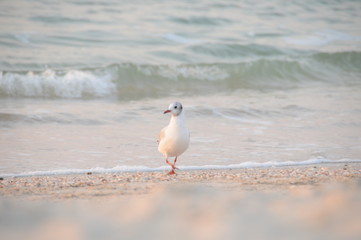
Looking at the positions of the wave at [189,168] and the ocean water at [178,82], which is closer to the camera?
the wave at [189,168]

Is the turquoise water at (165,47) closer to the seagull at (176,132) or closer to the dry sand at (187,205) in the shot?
the seagull at (176,132)

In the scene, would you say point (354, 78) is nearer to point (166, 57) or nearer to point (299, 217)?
point (166, 57)

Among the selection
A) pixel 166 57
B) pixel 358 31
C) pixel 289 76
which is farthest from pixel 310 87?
pixel 358 31

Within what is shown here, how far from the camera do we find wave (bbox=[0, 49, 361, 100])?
12297 millimetres

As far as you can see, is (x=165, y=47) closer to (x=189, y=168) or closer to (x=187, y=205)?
(x=189, y=168)

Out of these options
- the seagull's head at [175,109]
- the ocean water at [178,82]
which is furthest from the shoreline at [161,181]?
the seagull's head at [175,109]

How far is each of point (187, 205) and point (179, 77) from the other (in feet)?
31.8

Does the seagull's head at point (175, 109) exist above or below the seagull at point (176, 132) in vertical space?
above

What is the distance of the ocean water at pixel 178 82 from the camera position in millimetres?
7789

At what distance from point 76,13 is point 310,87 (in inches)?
312

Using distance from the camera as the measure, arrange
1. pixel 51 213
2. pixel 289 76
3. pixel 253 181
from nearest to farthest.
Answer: pixel 51 213
pixel 253 181
pixel 289 76

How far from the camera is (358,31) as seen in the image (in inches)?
A: 794

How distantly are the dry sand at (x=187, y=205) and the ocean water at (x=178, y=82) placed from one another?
101 centimetres

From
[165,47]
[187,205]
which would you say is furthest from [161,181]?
[165,47]
